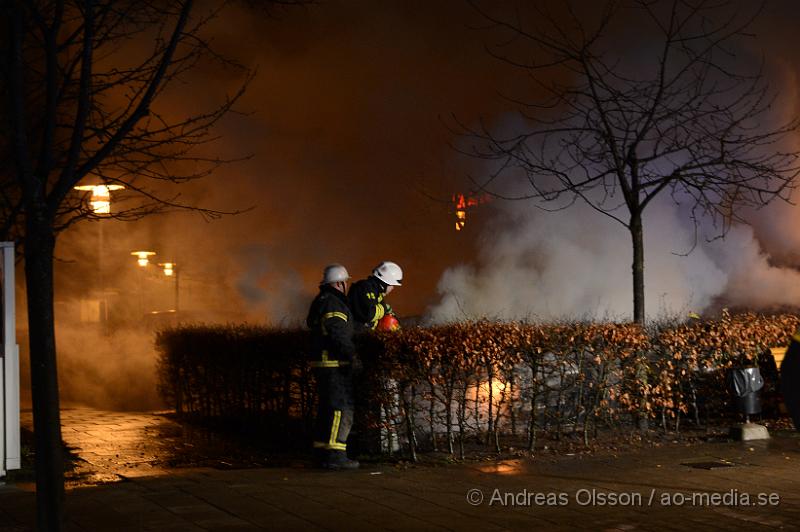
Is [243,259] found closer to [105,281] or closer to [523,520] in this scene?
[105,281]

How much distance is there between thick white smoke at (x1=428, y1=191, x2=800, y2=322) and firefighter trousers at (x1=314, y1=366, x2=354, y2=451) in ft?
34.8

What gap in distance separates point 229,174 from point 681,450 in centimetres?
1432

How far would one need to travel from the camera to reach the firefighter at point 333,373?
8625mm

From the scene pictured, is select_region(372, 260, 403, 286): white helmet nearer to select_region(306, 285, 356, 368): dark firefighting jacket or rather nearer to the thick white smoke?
select_region(306, 285, 356, 368): dark firefighting jacket

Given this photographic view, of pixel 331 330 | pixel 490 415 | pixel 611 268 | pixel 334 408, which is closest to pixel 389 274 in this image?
pixel 331 330

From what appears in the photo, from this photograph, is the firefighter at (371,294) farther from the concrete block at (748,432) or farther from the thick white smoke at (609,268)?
the thick white smoke at (609,268)

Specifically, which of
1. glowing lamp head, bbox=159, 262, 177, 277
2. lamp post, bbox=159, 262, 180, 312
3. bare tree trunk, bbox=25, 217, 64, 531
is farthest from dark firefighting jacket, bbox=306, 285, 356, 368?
glowing lamp head, bbox=159, 262, 177, 277

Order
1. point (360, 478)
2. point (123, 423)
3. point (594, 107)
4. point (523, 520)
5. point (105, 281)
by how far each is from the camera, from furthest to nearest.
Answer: point (105, 281)
point (123, 423)
point (594, 107)
point (360, 478)
point (523, 520)

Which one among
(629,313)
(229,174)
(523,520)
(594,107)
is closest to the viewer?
(523,520)

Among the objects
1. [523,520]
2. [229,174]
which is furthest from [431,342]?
[229,174]

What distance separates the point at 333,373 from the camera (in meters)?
8.75

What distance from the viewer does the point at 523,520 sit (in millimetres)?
6516

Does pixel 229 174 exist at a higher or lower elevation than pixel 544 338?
higher

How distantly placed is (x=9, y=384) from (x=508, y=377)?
4.19 metres
